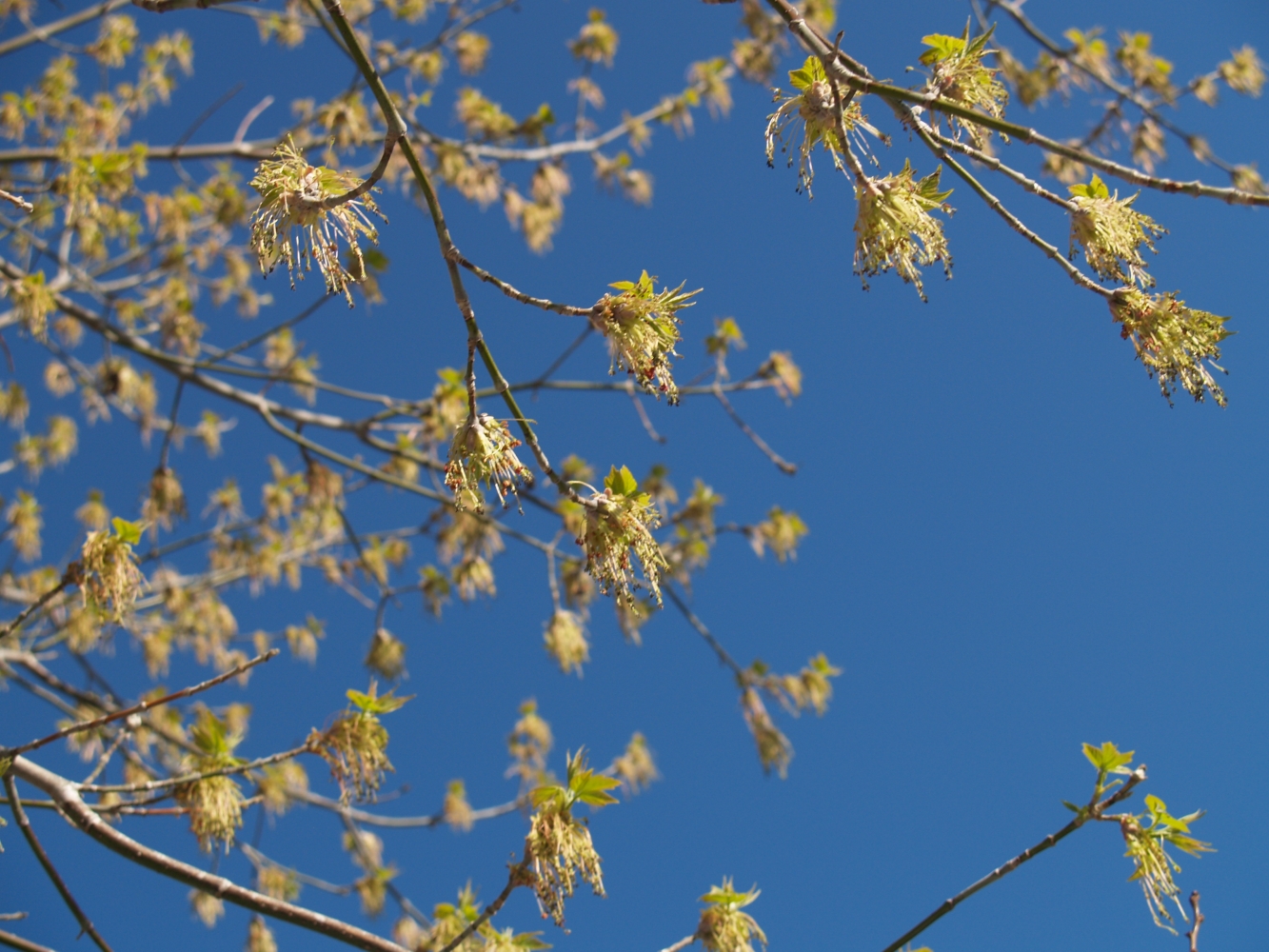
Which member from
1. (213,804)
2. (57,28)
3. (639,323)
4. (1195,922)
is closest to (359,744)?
(213,804)

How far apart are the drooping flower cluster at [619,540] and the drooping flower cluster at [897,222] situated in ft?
1.93

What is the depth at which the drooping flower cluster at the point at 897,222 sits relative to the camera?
1443mm

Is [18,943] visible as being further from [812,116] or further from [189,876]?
[812,116]

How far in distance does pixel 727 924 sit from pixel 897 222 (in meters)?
1.59

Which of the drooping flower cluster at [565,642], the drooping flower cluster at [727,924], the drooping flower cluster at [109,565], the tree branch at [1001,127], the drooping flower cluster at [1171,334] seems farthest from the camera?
the drooping flower cluster at [565,642]

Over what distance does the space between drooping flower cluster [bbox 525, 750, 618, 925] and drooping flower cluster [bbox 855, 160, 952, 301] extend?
1108 mm

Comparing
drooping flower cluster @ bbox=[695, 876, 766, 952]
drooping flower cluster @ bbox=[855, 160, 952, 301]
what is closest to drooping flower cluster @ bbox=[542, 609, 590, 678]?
drooping flower cluster @ bbox=[695, 876, 766, 952]

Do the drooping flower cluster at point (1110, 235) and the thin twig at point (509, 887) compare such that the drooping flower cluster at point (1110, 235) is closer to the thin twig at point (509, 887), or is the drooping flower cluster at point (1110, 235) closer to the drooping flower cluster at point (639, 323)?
the drooping flower cluster at point (639, 323)

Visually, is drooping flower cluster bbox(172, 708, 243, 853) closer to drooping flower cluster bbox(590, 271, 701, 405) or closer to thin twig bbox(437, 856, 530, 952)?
thin twig bbox(437, 856, 530, 952)

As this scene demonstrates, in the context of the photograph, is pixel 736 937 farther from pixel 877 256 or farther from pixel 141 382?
pixel 141 382

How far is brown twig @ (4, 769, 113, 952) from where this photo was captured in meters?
1.66

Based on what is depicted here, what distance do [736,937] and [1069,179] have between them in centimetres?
346

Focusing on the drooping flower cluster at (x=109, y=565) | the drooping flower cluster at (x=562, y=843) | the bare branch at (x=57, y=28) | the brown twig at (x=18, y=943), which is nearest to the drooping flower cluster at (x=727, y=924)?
the drooping flower cluster at (x=562, y=843)

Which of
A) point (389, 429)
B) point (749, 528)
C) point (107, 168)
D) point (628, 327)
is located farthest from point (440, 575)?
point (628, 327)
